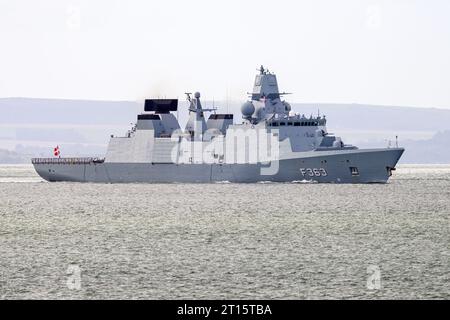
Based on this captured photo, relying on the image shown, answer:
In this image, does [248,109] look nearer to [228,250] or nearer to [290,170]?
[290,170]

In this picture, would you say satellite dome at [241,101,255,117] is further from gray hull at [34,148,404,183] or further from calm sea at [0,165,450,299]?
calm sea at [0,165,450,299]

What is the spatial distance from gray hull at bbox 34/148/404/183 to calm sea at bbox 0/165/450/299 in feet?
55.3

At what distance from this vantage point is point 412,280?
2673cm

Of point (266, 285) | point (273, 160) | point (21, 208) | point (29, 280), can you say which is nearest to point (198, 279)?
point (266, 285)

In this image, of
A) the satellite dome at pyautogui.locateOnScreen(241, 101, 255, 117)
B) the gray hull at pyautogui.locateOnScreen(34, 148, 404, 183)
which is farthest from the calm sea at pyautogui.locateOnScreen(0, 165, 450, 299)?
the satellite dome at pyautogui.locateOnScreen(241, 101, 255, 117)

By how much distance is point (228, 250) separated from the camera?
34312mm

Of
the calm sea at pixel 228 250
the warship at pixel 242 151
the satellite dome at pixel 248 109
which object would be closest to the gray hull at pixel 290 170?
the warship at pixel 242 151

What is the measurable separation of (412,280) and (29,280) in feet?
33.1

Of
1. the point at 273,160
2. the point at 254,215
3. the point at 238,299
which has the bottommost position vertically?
the point at 238,299

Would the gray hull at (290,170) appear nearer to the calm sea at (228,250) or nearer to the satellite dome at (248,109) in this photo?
the satellite dome at (248,109)

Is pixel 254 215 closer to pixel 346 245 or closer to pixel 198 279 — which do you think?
pixel 346 245

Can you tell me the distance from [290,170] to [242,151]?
14.4 ft

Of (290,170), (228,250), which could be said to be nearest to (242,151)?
(290,170)

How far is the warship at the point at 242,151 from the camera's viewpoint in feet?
267
